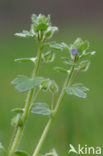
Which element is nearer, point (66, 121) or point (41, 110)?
point (41, 110)

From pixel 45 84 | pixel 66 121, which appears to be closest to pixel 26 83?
pixel 45 84

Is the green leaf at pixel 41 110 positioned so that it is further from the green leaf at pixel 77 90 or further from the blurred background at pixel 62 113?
the blurred background at pixel 62 113

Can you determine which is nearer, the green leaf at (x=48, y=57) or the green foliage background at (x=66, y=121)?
the green leaf at (x=48, y=57)

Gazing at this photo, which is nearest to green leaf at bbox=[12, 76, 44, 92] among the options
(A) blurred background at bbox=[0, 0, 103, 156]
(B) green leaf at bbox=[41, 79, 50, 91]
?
(B) green leaf at bbox=[41, 79, 50, 91]

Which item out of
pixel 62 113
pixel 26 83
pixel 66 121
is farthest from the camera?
pixel 62 113

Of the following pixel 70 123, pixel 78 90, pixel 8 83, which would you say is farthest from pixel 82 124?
pixel 8 83

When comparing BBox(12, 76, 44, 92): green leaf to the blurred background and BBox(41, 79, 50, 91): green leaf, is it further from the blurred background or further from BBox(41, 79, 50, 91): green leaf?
the blurred background

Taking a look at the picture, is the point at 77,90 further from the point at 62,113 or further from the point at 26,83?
the point at 62,113

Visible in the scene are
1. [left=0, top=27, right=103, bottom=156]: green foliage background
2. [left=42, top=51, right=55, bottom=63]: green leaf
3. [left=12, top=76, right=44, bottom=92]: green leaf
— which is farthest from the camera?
[left=0, top=27, right=103, bottom=156]: green foliage background

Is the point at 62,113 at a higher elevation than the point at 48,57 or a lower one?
higher

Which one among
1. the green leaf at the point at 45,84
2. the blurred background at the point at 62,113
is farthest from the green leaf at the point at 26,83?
the blurred background at the point at 62,113
